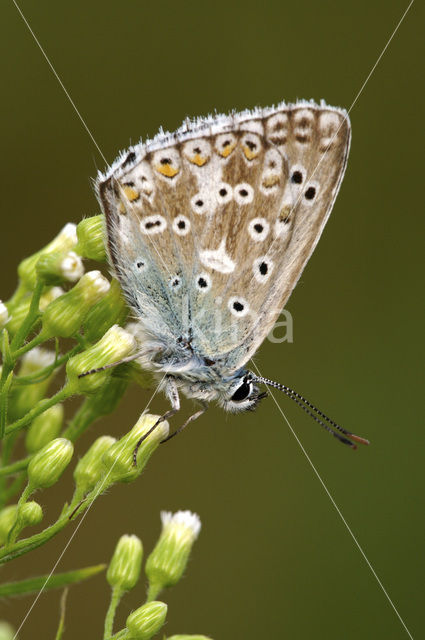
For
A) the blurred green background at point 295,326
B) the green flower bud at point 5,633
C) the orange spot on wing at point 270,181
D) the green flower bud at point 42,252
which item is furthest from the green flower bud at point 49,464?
the blurred green background at point 295,326

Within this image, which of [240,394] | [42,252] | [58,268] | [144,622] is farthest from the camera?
[240,394]

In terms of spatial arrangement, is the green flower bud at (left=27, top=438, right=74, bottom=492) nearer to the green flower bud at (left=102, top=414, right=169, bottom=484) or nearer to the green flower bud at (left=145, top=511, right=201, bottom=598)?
the green flower bud at (left=102, top=414, right=169, bottom=484)

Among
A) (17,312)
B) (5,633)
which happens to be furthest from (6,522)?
(17,312)

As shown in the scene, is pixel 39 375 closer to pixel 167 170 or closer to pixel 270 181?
pixel 167 170

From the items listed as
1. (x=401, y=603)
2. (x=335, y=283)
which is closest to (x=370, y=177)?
(x=335, y=283)

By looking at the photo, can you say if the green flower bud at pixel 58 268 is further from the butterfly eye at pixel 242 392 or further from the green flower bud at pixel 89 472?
the butterfly eye at pixel 242 392

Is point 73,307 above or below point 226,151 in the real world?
below
